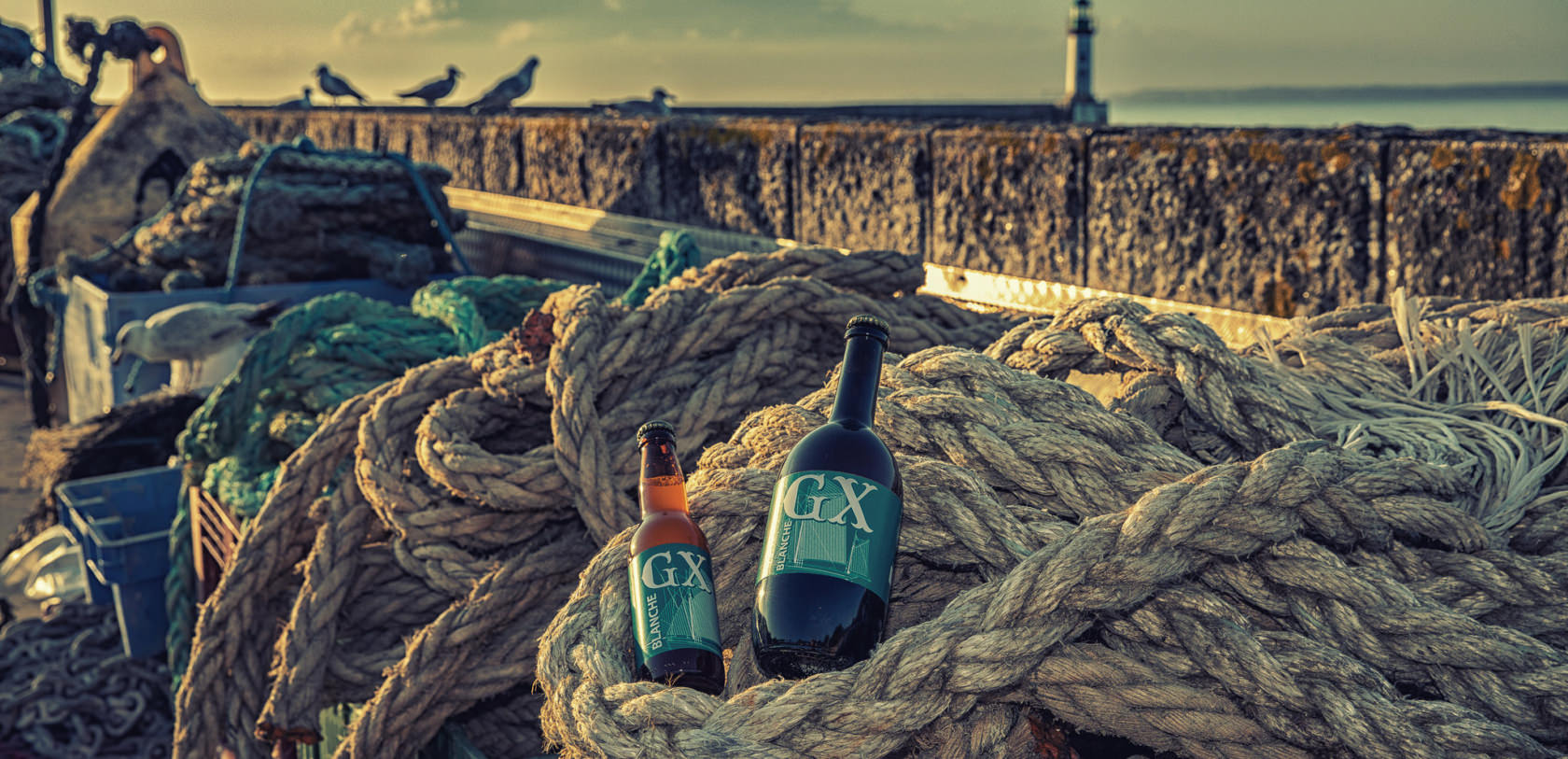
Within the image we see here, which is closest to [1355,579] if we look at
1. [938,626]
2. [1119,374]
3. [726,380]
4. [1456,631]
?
[1456,631]

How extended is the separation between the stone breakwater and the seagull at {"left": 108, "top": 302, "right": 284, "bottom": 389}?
6.26 feet

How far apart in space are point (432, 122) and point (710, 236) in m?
4.03

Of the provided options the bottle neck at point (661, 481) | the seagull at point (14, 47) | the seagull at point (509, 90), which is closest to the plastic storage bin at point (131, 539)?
the bottle neck at point (661, 481)

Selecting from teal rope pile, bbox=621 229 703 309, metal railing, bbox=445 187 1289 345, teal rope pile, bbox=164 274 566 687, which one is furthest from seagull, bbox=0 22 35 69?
teal rope pile, bbox=621 229 703 309

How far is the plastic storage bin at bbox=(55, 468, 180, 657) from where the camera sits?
126 inches

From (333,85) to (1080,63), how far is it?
91.5ft

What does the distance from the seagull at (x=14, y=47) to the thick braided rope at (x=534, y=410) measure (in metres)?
18.1

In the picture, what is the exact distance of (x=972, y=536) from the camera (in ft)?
4.53

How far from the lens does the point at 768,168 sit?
4785 millimetres

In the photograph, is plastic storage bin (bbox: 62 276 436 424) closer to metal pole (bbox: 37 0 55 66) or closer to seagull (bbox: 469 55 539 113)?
seagull (bbox: 469 55 539 113)

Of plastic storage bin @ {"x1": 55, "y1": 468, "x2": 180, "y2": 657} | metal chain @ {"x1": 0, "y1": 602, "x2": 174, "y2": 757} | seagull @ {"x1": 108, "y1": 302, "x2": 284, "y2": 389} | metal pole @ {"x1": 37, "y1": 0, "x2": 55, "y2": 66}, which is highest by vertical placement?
metal pole @ {"x1": 37, "y1": 0, "x2": 55, "y2": 66}

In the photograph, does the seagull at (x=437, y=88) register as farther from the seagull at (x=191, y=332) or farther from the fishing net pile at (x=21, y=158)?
the seagull at (x=191, y=332)

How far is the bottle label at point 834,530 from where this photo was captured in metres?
1.27

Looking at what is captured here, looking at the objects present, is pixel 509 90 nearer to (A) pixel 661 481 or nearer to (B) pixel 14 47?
(B) pixel 14 47
